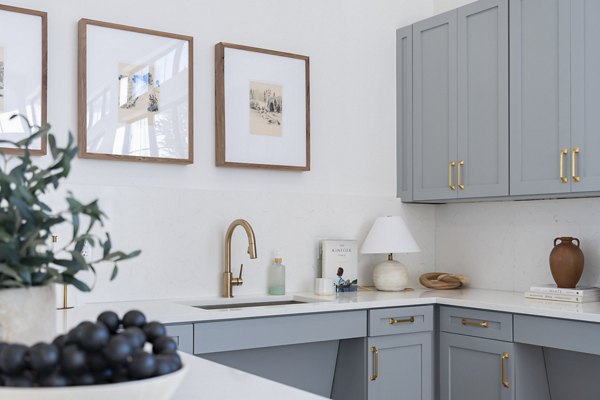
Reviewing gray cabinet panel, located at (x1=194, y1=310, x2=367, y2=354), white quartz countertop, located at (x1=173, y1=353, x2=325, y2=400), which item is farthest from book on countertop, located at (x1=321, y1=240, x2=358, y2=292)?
white quartz countertop, located at (x1=173, y1=353, x2=325, y2=400)

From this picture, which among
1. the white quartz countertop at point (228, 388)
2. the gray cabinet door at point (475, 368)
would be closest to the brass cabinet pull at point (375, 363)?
the gray cabinet door at point (475, 368)

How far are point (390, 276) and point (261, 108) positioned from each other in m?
1.07

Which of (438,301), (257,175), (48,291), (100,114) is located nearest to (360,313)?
(438,301)

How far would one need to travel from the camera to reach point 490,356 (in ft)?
10.0

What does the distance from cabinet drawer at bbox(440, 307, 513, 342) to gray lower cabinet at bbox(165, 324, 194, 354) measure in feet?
4.13

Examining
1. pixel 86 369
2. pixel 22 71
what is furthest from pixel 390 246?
pixel 86 369

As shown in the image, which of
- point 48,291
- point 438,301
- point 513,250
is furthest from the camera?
point 513,250

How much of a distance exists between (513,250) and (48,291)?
300 centimetres

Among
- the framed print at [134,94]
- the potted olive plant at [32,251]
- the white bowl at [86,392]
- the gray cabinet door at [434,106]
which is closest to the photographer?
the white bowl at [86,392]

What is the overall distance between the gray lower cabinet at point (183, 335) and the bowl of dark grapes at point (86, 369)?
165 cm

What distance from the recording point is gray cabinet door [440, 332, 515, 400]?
299 cm

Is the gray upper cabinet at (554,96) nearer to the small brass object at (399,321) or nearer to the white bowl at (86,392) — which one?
the small brass object at (399,321)

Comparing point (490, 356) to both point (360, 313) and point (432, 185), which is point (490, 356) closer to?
point (360, 313)

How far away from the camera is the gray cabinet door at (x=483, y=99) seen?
3.37 meters
